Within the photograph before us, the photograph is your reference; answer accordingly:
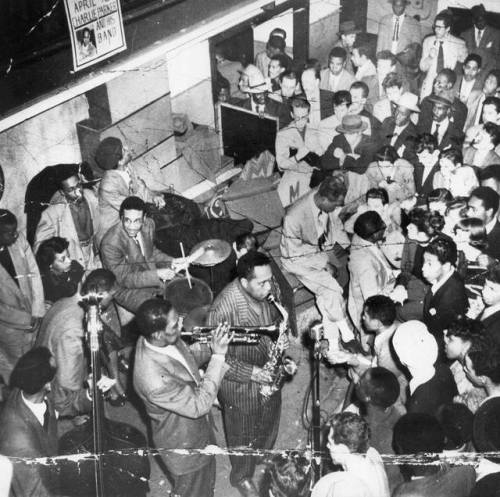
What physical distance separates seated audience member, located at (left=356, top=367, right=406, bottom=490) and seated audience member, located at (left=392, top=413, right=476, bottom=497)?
30 centimetres

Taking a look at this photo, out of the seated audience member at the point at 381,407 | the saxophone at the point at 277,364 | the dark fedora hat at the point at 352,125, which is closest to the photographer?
the seated audience member at the point at 381,407

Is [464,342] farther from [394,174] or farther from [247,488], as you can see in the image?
[394,174]

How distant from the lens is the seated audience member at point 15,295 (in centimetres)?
520

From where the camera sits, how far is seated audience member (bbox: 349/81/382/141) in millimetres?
7449

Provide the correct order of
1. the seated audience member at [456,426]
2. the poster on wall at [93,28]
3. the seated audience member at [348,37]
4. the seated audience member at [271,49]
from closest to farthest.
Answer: the seated audience member at [456,426] < the poster on wall at [93,28] < the seated audience member at [348,37] < the seated audience member at [271,49]

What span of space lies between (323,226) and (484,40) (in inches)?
170

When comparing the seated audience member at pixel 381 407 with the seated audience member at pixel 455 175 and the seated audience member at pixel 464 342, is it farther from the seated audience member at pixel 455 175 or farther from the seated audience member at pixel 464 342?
the seated audience member at pixel 455 175

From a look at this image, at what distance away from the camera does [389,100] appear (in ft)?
25.1

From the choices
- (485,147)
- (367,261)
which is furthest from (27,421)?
(485,147)

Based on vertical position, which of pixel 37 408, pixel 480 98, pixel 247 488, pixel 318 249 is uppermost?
pixel 480 98

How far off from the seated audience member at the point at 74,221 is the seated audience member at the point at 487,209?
395cm

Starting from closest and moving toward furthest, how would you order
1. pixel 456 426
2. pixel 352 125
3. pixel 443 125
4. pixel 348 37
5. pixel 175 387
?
1. pixel 456 426
2. pixel 175 387
3. pixel 352 125
4. pixel 443 125
5. pixel 348 37

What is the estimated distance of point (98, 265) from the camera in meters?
6.39

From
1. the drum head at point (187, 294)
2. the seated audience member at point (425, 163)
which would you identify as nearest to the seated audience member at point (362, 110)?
the seated audience member at point (425, 163)
